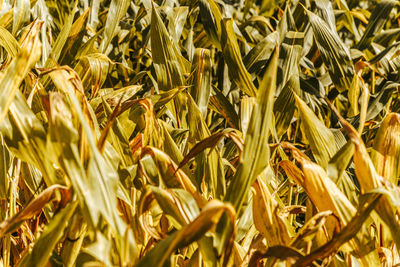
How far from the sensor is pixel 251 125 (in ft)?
1.98

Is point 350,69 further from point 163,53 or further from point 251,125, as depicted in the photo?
point 251,125

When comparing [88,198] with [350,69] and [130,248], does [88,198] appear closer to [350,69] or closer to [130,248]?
[130,248]

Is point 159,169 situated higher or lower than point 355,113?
higher

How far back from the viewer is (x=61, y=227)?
0.59 m

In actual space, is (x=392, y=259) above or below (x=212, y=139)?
below

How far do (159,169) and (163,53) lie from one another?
0.36 m

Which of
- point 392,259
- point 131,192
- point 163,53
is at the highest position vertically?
point 163,53

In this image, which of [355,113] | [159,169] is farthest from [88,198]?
[355,113]

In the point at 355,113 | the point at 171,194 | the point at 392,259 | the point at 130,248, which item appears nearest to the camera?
the point at 130,248

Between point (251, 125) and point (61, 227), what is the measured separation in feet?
0.74

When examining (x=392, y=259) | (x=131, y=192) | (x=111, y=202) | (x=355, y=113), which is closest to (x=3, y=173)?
(x=131, y=192)

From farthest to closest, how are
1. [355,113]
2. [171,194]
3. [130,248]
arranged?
[355,113], [171,194], [130,248]

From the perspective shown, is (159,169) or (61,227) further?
(159,169)

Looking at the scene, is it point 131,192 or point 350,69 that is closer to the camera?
point 131,192
